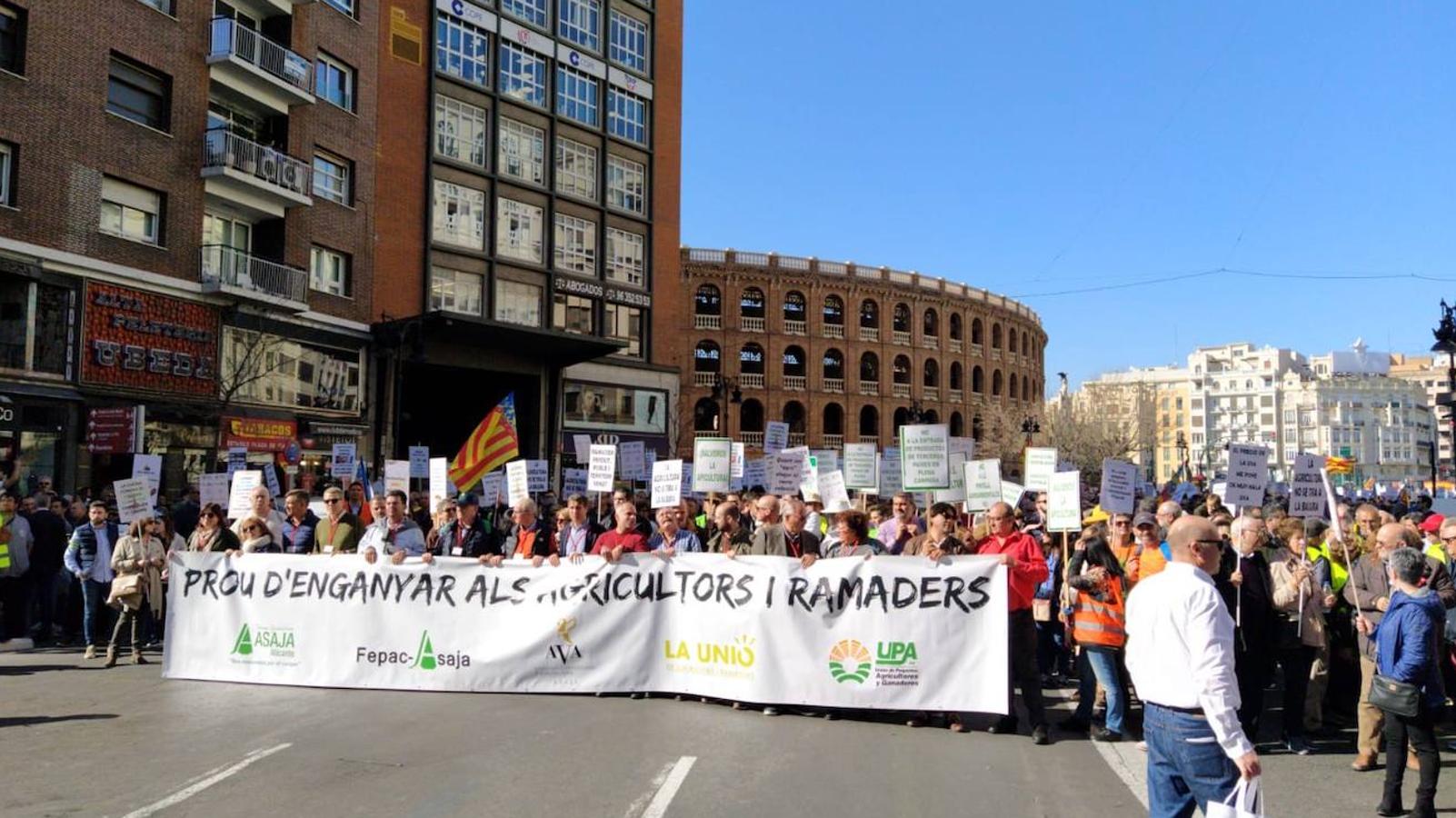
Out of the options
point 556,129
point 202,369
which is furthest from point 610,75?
point 202,369

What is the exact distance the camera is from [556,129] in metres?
39.6

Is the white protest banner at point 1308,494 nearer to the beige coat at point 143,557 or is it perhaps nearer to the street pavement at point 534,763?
the street pavement at point 534,763

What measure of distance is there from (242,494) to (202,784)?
6779 mm

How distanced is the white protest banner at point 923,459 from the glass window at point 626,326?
2749 centimetres

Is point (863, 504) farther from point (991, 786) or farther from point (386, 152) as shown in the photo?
point (386, 152)

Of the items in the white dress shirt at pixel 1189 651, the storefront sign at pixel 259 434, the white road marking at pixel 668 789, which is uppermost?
the storefront sign at pixel 259 434

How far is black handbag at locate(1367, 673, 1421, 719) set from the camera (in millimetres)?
6168

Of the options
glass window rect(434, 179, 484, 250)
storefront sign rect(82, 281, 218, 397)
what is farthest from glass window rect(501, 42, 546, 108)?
storefront sign rect(82, 281, 218, 397)

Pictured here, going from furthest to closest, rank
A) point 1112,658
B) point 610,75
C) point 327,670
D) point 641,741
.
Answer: point 610,75, point 327,670, point 1112,658, point 641,741

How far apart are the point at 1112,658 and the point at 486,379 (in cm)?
3266

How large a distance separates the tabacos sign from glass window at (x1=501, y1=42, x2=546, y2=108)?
31123 millimetres

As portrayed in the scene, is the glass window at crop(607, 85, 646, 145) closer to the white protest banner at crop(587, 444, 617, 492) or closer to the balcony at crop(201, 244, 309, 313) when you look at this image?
the balcony at crop(201, 244, 309, 313)

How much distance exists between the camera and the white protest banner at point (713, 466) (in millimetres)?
16562

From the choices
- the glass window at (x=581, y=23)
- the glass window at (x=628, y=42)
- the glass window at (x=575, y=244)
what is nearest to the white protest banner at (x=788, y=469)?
the glass window at (x=575, y=244)
